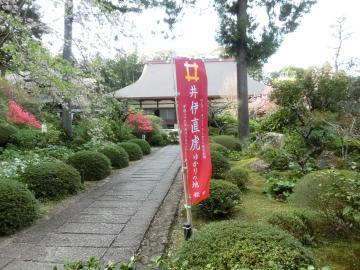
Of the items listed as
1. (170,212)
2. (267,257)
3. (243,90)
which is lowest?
(170,212)

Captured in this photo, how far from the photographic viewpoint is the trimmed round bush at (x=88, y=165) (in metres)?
8.23

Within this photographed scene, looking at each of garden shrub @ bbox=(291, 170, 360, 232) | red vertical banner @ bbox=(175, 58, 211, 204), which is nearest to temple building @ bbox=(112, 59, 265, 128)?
garden shrub @ bbox=(291, 170, 360, 232)

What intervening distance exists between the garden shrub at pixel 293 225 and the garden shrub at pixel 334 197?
458 millimetres

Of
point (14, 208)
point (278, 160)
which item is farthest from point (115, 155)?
point (14, 208)

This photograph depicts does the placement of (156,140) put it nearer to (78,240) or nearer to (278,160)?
(278,160)

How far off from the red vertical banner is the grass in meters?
0.94

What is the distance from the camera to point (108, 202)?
6457 millimetres

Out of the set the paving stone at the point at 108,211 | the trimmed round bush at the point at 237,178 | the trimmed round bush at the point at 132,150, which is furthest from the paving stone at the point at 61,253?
the trimmed round bush at the point at 132,150

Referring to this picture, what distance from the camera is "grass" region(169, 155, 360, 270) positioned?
12.8ft

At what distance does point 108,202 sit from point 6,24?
10.4ft

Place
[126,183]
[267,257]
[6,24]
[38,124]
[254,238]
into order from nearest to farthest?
[267,257] → [254,238] → [6,24] → [126,183] → [38,124]

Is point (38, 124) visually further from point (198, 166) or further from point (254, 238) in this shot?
point (254, 238)

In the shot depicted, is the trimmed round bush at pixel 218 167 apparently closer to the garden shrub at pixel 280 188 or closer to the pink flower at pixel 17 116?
the garden shrub at pixel 280 188

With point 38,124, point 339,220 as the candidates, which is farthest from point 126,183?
point 38,124
